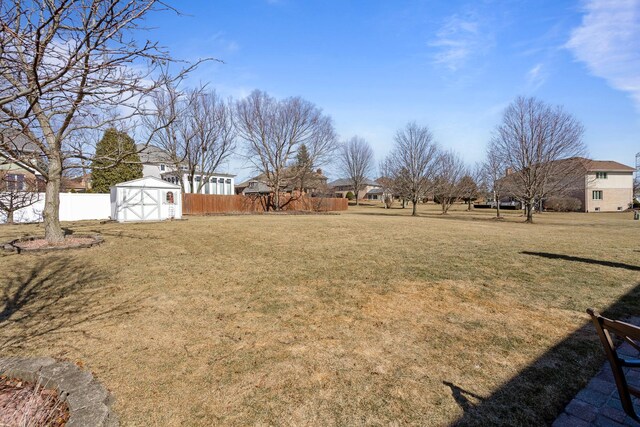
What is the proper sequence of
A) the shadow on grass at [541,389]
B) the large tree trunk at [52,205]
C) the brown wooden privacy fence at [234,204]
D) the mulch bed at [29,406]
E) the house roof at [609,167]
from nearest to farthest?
the mulch bed at [29,406], the shadow on grass at [541,389], the large tree trunk at [52,205], the brown wooden privacy fence at [234,204], the house roof at [609,167]

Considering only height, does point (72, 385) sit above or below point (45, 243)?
below

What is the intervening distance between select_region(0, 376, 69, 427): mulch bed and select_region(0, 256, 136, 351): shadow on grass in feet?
2.85

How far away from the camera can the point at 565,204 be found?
134ft

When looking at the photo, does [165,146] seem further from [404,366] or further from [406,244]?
[404,366]

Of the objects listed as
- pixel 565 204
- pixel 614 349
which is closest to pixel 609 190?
pixel 565 204

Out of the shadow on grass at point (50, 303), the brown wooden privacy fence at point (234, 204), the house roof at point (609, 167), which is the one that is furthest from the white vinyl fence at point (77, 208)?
the house roof at point (609, 167)

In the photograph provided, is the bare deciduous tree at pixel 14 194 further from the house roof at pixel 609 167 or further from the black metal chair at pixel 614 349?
the house roof at pixel 609 167

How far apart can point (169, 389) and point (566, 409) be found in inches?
123

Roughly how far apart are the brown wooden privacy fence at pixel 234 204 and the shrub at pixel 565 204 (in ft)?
92.0

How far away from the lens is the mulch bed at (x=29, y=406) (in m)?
2.21

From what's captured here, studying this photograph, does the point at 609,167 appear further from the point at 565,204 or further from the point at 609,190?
the point at 565,204

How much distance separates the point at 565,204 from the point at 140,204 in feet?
153

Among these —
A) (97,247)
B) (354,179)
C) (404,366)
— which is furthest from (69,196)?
(354,179)

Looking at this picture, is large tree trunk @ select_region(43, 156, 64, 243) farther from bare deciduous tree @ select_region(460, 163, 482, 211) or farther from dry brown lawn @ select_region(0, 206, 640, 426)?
bare deciduous tree @ select_region(460, 163, 482, 211)
